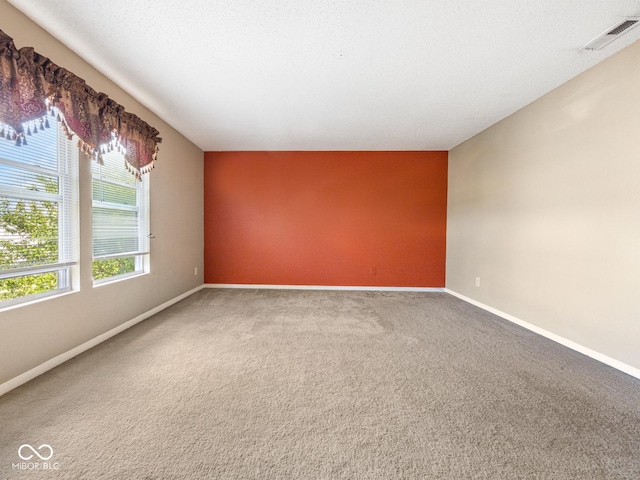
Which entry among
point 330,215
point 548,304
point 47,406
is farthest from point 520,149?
point 47,406

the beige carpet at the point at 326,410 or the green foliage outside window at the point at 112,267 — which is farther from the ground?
the green foliage outside window at the point at 112,267

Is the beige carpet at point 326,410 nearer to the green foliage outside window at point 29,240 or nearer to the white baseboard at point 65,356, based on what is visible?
the white baseboard at point 65,356

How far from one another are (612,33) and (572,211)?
53.5 inches

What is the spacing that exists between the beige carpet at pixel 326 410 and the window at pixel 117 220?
0.75m

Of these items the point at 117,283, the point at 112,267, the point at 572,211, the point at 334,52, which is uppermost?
the point at 334,52

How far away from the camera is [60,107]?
179cm

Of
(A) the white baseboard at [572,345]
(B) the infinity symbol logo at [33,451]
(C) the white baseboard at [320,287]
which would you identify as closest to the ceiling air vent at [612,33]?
(A) the white baseboard at [572,345]

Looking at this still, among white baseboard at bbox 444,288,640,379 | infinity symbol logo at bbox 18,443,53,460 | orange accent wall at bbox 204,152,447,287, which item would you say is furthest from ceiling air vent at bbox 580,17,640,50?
infinity symbol logo at bbox 18,443,53,460

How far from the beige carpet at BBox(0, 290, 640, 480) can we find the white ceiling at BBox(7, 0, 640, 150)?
2.46 meters

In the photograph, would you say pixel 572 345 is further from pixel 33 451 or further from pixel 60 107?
pixel 60 107

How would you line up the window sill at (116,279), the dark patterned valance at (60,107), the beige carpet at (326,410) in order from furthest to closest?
the window sill at (116,279) → the dark patterned valance at (60,107) → the beige carpet at (326,410)

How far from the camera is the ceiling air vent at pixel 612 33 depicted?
165 cm

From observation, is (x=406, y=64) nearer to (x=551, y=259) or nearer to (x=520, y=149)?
(x=520, y=149)


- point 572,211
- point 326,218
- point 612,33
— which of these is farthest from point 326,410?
point 326,218
